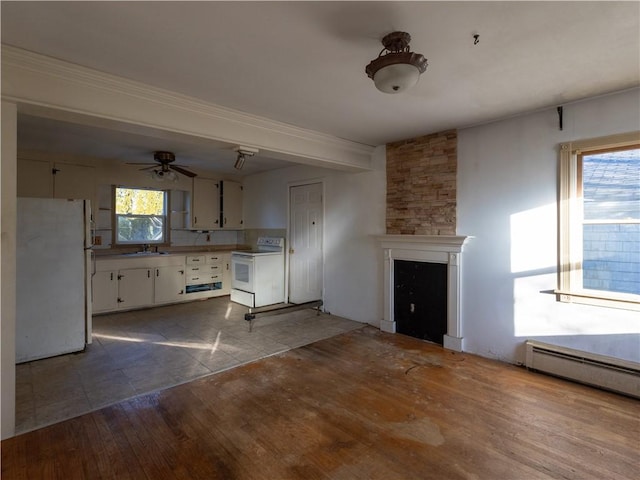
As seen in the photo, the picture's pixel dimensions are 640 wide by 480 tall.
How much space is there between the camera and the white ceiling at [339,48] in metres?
1.63

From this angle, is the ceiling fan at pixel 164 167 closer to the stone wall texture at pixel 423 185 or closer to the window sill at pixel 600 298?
the stone wall texture at pixel 423 185

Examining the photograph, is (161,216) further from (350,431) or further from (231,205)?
(350,431)

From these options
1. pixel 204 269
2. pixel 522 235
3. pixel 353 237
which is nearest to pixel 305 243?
pixel 353 237

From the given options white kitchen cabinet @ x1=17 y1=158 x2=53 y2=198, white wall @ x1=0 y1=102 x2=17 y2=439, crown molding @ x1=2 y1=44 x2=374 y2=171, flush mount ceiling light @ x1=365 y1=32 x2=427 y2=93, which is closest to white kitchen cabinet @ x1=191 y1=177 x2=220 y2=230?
white kitchen cabinet @ x1=17 y1=158 x2=53 y2=198

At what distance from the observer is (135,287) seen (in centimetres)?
506

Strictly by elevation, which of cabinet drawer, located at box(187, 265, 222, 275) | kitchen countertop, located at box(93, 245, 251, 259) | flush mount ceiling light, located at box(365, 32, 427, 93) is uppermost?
flush mount ceiling light, located at box(365, 32, 427, 93)

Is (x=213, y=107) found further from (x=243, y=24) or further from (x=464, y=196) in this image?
(x=464, y=196)

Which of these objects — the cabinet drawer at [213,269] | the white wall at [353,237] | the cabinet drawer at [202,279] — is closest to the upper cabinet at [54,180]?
the cabinet drawer at [202,279]

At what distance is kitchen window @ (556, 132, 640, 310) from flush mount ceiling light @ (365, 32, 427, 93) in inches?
77.8

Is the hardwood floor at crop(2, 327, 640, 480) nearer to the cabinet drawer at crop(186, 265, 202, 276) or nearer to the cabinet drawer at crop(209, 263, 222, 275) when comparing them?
the cabinet drawer at crop(186, 265, 202, 276)

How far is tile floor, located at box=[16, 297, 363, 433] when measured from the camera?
255 cm

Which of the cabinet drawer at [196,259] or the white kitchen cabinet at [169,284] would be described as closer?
the white kitchen cabinet at [169,284]

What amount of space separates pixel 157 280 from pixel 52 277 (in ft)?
6.61

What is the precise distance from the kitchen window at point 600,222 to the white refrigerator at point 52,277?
15.6 ft
